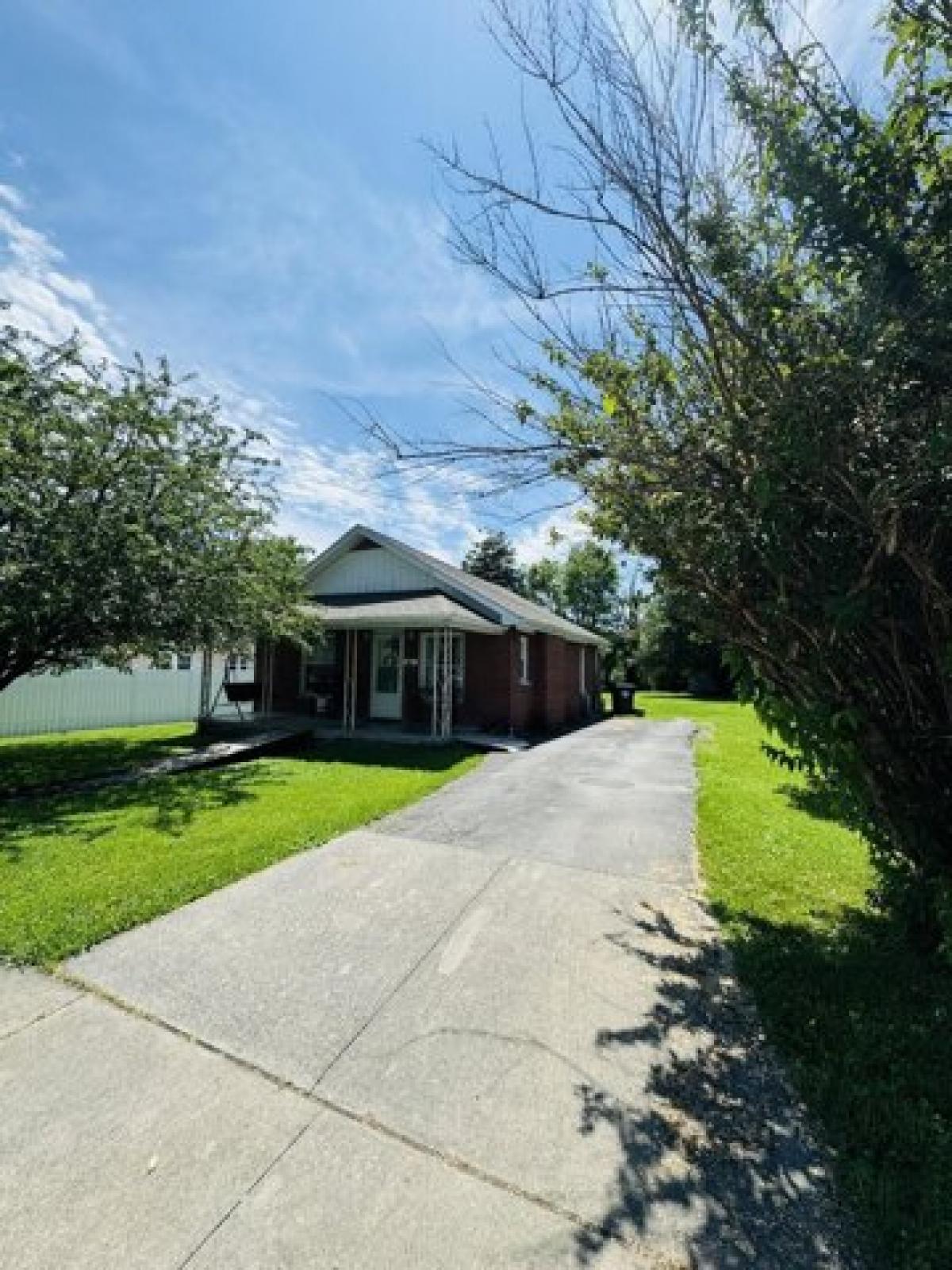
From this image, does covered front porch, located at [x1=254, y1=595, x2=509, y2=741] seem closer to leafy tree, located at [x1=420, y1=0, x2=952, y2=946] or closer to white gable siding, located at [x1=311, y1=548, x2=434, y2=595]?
white gable siding, located at [x1=311, y1=548, x2=434, y2=595]

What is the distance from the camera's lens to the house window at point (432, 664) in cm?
1544

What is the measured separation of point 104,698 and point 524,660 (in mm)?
12044

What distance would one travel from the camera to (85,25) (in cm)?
589

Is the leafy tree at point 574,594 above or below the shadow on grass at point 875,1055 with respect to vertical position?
above

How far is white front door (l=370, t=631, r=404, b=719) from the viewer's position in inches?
624

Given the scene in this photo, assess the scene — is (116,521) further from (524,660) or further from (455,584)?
(524,660)

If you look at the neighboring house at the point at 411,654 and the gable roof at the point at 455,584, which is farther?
the gable roof at the point at 455,584

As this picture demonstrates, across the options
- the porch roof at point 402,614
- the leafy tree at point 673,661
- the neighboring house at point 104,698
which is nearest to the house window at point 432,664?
the porch roof at point 402,614

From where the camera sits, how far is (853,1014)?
3453mm

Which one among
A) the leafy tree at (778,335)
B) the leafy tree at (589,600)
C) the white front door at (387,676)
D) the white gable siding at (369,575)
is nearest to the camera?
the leafy tree at (778,335)

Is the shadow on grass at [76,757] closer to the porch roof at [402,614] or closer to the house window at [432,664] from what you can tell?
the porch roof at [402,614]

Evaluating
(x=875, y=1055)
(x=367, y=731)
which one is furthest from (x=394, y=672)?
(x=875, y=1055)

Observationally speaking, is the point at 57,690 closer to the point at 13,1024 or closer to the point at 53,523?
the point at 53,523

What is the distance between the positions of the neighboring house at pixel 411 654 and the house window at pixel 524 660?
→ 0.04 m
